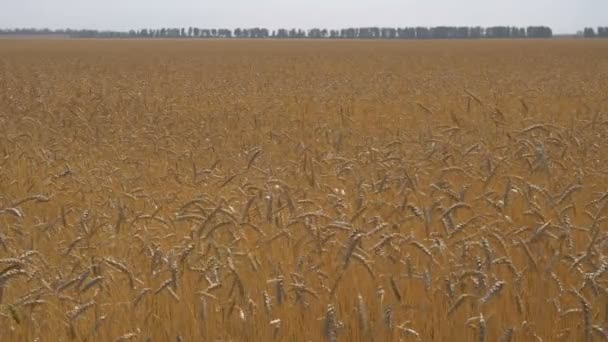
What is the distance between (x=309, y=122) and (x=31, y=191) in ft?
13.6

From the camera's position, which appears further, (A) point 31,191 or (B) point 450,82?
(B) point 450,82

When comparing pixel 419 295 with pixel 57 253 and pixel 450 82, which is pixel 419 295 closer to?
pixel 57 253

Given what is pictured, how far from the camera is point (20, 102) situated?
10.4 meters

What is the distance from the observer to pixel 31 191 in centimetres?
458

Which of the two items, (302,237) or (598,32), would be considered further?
(598,32)

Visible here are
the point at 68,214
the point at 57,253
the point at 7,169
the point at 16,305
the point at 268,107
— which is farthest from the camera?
the point at 268,107

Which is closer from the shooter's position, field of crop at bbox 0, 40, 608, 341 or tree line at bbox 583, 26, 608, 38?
field of crop at bbox 0, 40, 608, 341

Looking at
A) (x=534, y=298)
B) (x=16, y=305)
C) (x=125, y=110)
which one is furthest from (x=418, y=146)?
(x=125, y=110)

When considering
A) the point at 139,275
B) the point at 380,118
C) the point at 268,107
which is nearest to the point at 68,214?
the point at 139,275

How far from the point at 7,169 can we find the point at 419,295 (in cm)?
375

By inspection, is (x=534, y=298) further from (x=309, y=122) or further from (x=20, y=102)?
(x=20, y=102)

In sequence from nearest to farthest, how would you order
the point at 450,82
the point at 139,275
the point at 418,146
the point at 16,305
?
the point at 16,305 → the point at 139,275 → the point at 418,146 → the point at 450,82

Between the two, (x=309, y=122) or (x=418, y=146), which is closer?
(x=418, y=146)

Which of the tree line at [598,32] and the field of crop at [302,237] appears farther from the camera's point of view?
the tree line at [598,32]
